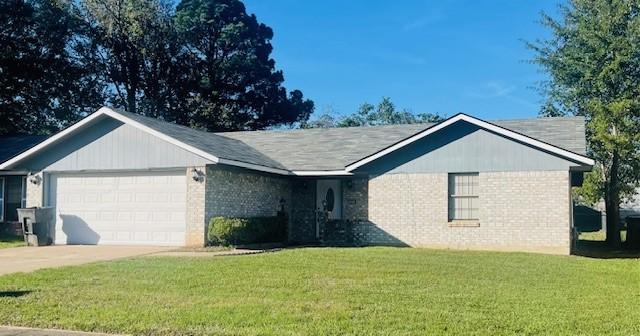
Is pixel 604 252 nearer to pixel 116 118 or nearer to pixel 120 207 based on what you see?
pixel 120 207

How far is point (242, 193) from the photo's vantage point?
21.0 metres

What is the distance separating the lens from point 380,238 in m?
21.4

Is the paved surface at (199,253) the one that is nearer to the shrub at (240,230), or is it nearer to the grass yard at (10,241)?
the shrub at (240,230)

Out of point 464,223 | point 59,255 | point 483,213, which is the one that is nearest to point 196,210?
point 59,255

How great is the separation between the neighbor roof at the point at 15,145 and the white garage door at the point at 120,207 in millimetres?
7700

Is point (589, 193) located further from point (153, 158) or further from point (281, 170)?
point (153, 158)

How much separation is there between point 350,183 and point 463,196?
12.3 feet

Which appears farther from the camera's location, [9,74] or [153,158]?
[9,74]

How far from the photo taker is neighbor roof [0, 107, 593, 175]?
1945cm

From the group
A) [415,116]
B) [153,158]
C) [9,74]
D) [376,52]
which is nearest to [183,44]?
[9,74]

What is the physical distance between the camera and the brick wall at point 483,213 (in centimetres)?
1917

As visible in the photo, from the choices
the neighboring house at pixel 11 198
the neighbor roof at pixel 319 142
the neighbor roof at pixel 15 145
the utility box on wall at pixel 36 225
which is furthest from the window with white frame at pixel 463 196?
the neighbor roof at pixel 15 145

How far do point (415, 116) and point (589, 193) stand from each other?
29769 mm

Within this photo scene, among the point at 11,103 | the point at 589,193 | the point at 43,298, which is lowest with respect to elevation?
the point at 43,298
